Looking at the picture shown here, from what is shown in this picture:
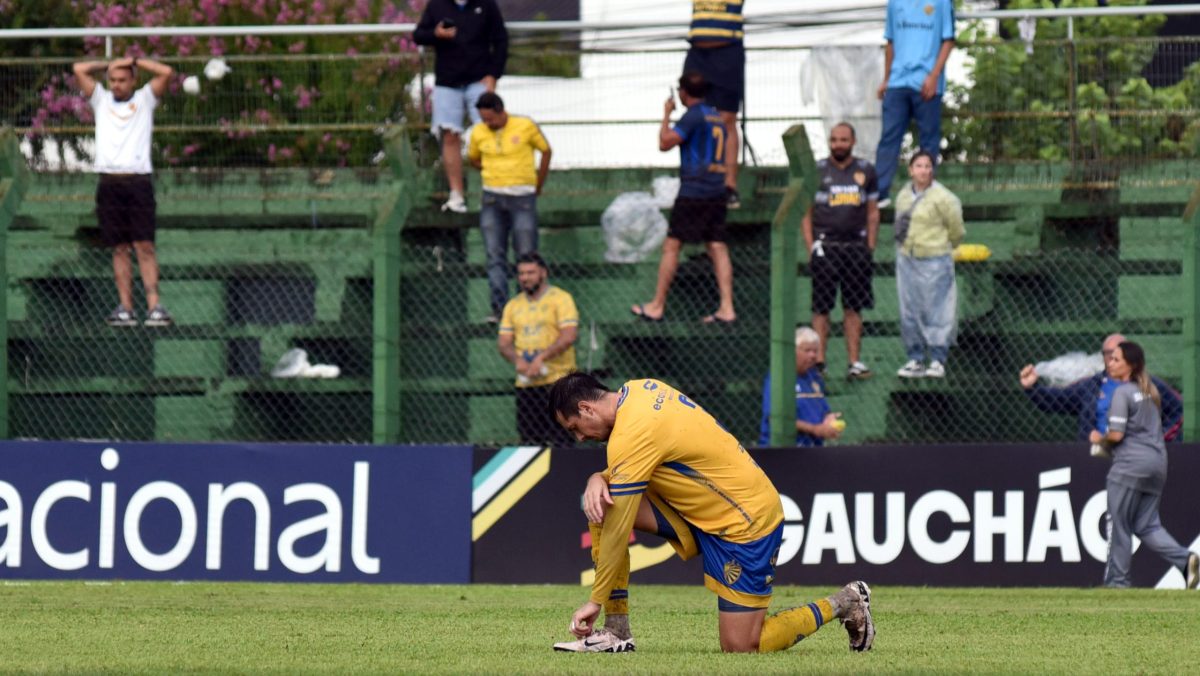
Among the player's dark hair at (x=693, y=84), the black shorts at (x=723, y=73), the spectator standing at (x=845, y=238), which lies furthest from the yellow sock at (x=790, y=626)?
the black shorts at (x=723, y=73)

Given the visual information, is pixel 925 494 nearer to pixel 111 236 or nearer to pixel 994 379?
pixel 994 379

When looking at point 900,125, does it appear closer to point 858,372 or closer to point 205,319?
point 858,372

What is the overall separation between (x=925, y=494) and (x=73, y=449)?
606 cm

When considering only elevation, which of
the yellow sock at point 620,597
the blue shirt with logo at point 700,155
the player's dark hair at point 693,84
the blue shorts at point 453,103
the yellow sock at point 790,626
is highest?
the player's dark hair at point 693,84

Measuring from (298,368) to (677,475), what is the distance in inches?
302

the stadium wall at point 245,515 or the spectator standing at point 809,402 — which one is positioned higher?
the spectator standing at point 809,402

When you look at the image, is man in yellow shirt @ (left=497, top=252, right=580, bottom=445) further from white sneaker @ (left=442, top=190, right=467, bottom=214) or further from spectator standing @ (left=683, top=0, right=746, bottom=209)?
spectator standing @ (left=683, top=0, right=746, bottom=209)

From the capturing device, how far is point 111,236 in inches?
567

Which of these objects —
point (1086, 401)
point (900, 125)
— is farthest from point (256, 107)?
point (1086, 401)

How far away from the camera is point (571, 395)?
7480mm

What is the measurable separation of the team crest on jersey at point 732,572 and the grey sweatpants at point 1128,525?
5.40 metres

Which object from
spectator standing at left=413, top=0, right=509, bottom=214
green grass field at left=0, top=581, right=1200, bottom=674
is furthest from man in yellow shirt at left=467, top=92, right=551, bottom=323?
green grass field at left=0, top=581, right=1200, bottom=674

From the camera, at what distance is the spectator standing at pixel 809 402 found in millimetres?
Result: 13258

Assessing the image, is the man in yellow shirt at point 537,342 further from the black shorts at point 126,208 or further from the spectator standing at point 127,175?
the black shorts at point 126,208
